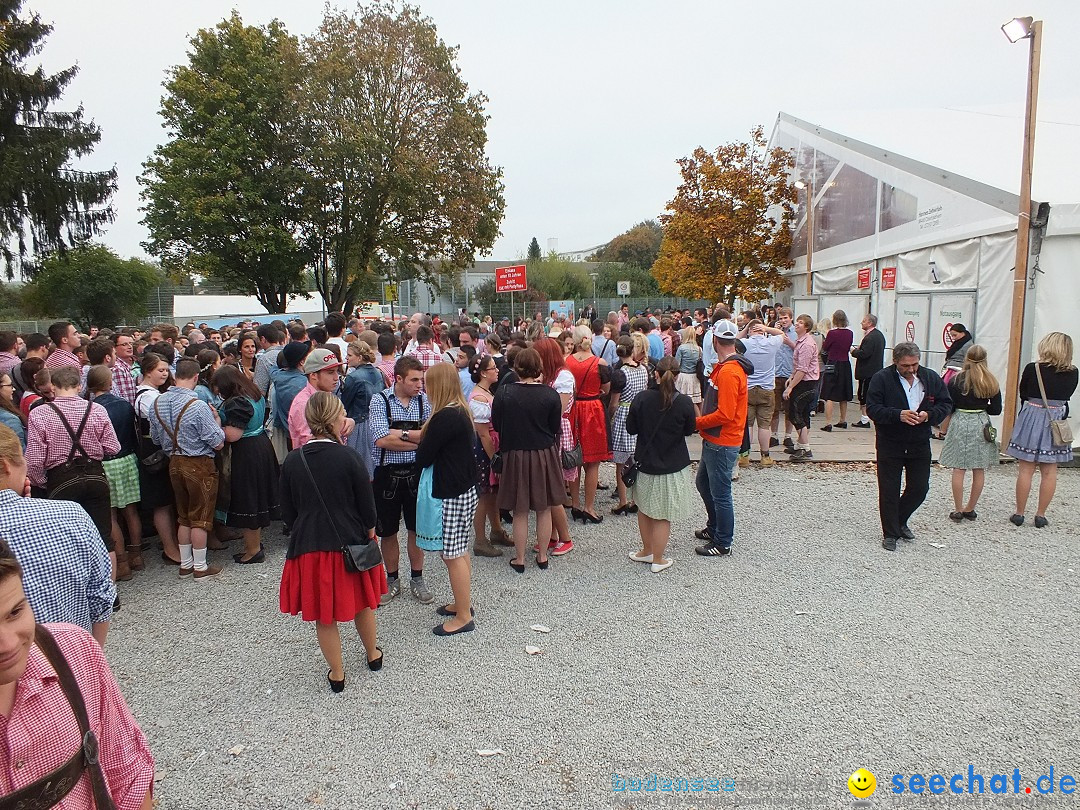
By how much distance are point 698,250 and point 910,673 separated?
1716cm

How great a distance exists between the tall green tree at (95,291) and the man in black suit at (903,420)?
1680 inches

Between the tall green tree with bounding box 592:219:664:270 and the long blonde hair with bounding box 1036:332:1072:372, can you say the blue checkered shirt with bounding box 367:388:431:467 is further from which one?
the tall green tree with bounding box 592:219:664:270

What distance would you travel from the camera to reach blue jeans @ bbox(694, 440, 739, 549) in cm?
532

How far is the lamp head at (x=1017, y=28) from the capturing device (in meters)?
7.75

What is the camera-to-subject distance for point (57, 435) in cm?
431

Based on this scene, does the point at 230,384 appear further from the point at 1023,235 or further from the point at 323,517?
the point at 1023,235

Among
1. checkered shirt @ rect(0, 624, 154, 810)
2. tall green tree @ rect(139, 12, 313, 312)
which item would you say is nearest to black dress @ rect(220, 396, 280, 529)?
checkered shirt @ rect(0, 624, 154, 810)

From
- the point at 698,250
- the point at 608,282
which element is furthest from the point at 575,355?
the point at 608,282

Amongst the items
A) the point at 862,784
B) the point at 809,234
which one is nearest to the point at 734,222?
the point at 809,234

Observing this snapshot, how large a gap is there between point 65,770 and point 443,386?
2767 mm

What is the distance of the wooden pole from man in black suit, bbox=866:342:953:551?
358 cm

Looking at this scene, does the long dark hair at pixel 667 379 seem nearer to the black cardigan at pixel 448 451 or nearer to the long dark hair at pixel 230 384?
the black cardigan at pixel 448 451

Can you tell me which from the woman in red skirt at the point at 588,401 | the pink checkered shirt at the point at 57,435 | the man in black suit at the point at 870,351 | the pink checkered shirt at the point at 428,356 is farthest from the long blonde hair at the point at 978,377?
the pink checkered shirt at the point at 57,435

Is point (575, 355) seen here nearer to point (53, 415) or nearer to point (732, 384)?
point (732, 384)
